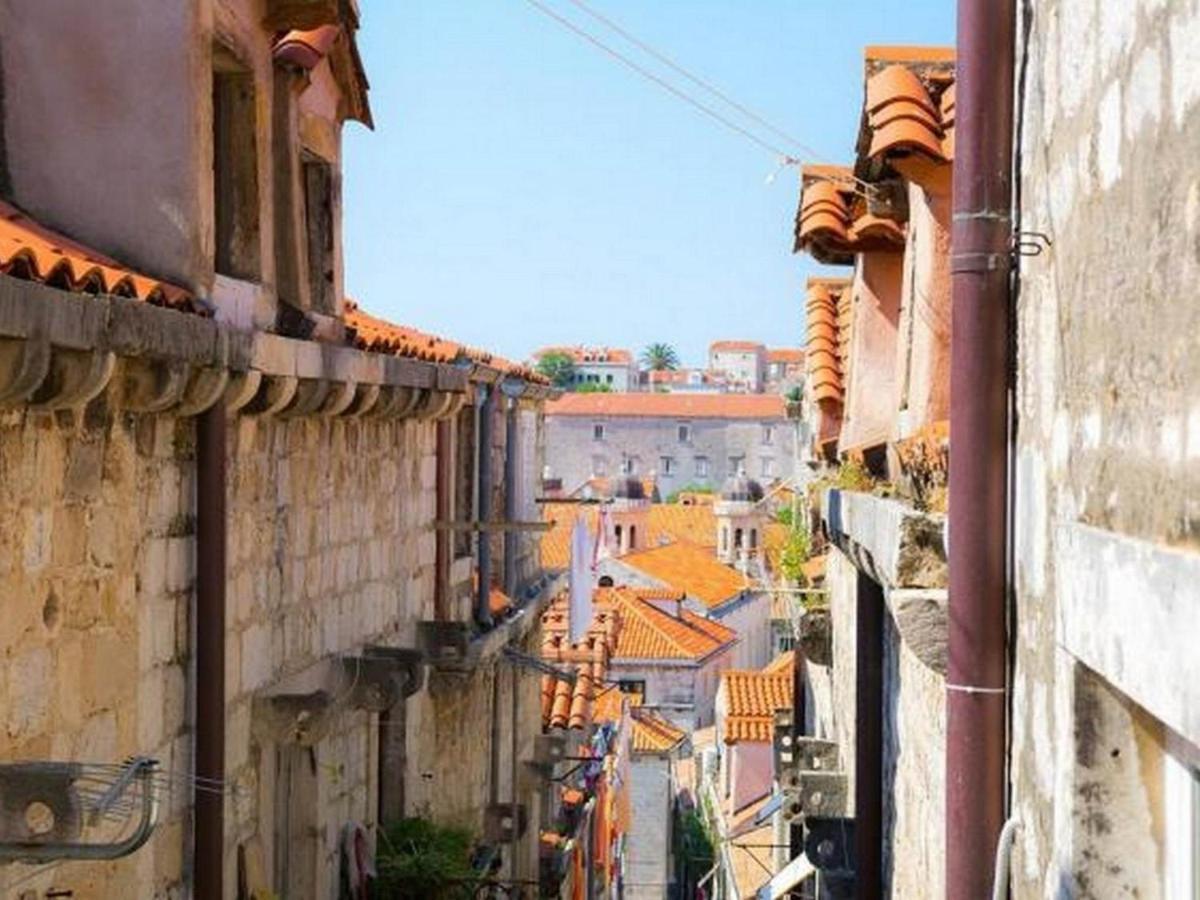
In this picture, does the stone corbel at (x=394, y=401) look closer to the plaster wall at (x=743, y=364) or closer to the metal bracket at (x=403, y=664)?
the metal bracket at (x=403, y=664)

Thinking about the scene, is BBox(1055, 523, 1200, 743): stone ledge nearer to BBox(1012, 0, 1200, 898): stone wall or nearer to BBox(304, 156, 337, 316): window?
BBox(1012, 0, 1200, 898): stone wall

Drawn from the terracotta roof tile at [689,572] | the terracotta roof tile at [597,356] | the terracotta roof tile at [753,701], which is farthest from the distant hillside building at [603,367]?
the terracotta roof tile at [753,701]

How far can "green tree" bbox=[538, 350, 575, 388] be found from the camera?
142m

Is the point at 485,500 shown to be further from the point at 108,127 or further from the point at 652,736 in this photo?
the point at 652,736

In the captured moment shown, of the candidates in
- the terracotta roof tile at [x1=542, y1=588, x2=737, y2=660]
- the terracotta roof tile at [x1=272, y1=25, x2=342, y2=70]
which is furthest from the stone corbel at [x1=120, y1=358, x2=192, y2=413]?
the terracotta roof tile at [x1=542, y1=588, x2=737, y2=660]

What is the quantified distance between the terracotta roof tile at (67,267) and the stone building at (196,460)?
15 mm

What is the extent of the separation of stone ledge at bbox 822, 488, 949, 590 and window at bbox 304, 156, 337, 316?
291 centimetres

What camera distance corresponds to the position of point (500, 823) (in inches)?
555

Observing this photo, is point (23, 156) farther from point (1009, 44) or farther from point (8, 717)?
point (1009, 44)

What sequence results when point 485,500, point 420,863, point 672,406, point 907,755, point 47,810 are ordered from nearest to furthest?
point 47,810 → point 907,755 → point 420,863 → point 485,500 → point 672,406

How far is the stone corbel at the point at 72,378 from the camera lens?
4691 millimetres

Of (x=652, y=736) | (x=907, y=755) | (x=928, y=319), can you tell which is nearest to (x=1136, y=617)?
(x=928, y=319)

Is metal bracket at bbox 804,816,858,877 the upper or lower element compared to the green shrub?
upper

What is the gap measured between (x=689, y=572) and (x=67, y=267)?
197 feet
